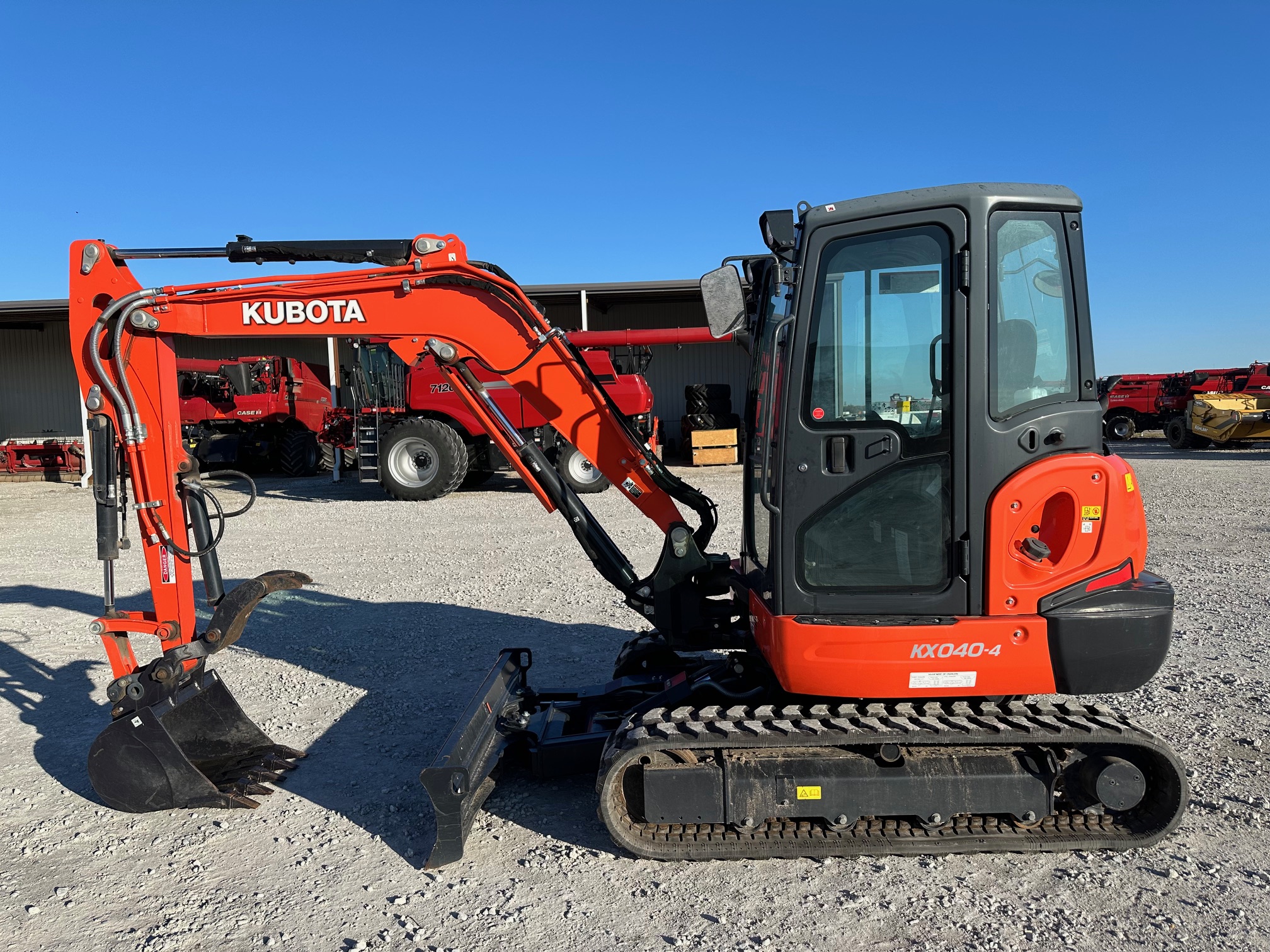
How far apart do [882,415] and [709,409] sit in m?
19.5

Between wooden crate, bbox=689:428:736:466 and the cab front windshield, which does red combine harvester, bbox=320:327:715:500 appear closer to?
wooden crate, bbox=689:428:736:466

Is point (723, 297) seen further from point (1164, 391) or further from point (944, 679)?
point (1164, 391)

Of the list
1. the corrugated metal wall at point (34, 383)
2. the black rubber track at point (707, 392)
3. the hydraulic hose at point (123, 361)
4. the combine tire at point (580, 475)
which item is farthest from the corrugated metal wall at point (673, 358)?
the hydraulic hose at point (123, 361)

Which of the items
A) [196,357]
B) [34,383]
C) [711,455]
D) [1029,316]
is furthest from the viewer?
[34,383]

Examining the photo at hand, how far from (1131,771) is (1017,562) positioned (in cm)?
95

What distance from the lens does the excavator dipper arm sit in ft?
13.4

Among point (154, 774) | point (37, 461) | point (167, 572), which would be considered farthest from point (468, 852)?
point (37, 461)

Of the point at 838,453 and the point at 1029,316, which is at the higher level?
the point at 1029,316

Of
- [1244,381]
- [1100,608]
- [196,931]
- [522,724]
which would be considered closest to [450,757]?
[522,724]

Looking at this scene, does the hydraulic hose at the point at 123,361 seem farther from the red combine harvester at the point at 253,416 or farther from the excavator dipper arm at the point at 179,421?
the red combine harvester at the point at 253,416

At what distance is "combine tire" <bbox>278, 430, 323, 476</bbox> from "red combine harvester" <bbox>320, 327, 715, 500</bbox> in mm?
5033

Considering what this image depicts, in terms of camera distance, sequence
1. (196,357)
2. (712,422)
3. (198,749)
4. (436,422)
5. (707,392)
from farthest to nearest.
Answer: (196,357) < (707,392) < (712,422) < (436,422) < (198,749)

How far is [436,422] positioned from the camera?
1531cm

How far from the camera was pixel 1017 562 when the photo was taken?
3.40 meters
